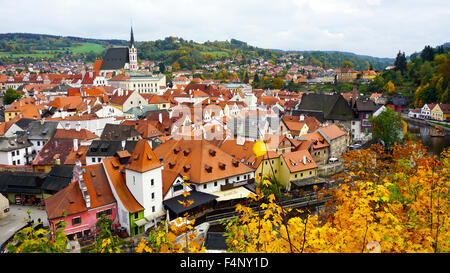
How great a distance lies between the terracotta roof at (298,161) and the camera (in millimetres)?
25891

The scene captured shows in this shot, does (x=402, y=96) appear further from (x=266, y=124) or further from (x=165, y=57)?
(x=165, y=57)

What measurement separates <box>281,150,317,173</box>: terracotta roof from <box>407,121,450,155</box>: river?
1845cm

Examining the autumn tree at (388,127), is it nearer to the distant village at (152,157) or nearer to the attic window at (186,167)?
the distant village at (152,157)

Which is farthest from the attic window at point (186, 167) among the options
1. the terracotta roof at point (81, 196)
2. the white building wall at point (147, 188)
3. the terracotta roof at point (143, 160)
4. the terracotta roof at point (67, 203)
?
the terracotta roof at point (67, 203)

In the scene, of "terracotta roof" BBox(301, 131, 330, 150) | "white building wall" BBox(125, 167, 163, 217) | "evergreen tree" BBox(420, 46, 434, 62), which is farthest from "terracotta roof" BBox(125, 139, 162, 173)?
"evergreen tree" BBox(420, 46, 434, 62)

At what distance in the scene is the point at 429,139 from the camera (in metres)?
47.6

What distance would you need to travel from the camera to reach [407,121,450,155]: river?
41416mm

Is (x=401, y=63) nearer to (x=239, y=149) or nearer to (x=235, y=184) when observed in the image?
(x=239, y=149)

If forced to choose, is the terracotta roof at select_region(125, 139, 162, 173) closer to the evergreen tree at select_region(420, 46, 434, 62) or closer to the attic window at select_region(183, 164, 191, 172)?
the attic window at select_region(183, 164, 191, 172)

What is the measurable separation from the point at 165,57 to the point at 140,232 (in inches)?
5494

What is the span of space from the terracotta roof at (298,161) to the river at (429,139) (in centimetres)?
1845

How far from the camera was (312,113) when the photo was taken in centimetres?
4838

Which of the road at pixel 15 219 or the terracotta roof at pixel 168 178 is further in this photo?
the terracotta roof at pixel 168 178

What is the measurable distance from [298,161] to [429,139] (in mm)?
31355
